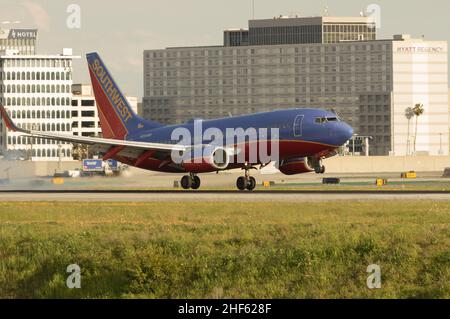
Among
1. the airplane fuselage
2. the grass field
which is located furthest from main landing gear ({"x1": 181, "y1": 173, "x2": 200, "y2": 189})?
the grass field

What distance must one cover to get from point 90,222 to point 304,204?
13.8 m

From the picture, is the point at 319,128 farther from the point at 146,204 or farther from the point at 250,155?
the point at 146,204

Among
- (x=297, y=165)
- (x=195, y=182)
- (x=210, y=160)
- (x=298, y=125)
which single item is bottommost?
(x=195, y=182)

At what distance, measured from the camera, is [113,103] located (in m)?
88.1

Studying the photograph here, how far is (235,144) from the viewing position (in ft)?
247

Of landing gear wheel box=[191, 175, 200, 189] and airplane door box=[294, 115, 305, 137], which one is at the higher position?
airplane door box=[294, 115, 305, 137]

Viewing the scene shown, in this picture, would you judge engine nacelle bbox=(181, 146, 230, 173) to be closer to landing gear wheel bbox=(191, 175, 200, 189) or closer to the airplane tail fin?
landing gear wheel bbox=(191, 175, 200, 189)

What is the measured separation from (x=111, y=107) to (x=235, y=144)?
17.1 m

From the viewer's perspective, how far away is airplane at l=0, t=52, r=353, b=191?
237ft

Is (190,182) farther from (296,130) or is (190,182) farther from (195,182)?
(296,130)

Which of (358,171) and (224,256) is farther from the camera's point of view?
(358,171)

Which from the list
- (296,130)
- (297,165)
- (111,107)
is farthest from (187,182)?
(111,107)

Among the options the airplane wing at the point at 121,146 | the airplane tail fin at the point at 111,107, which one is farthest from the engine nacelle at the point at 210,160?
the airplane tail fin at the point at 111,107
